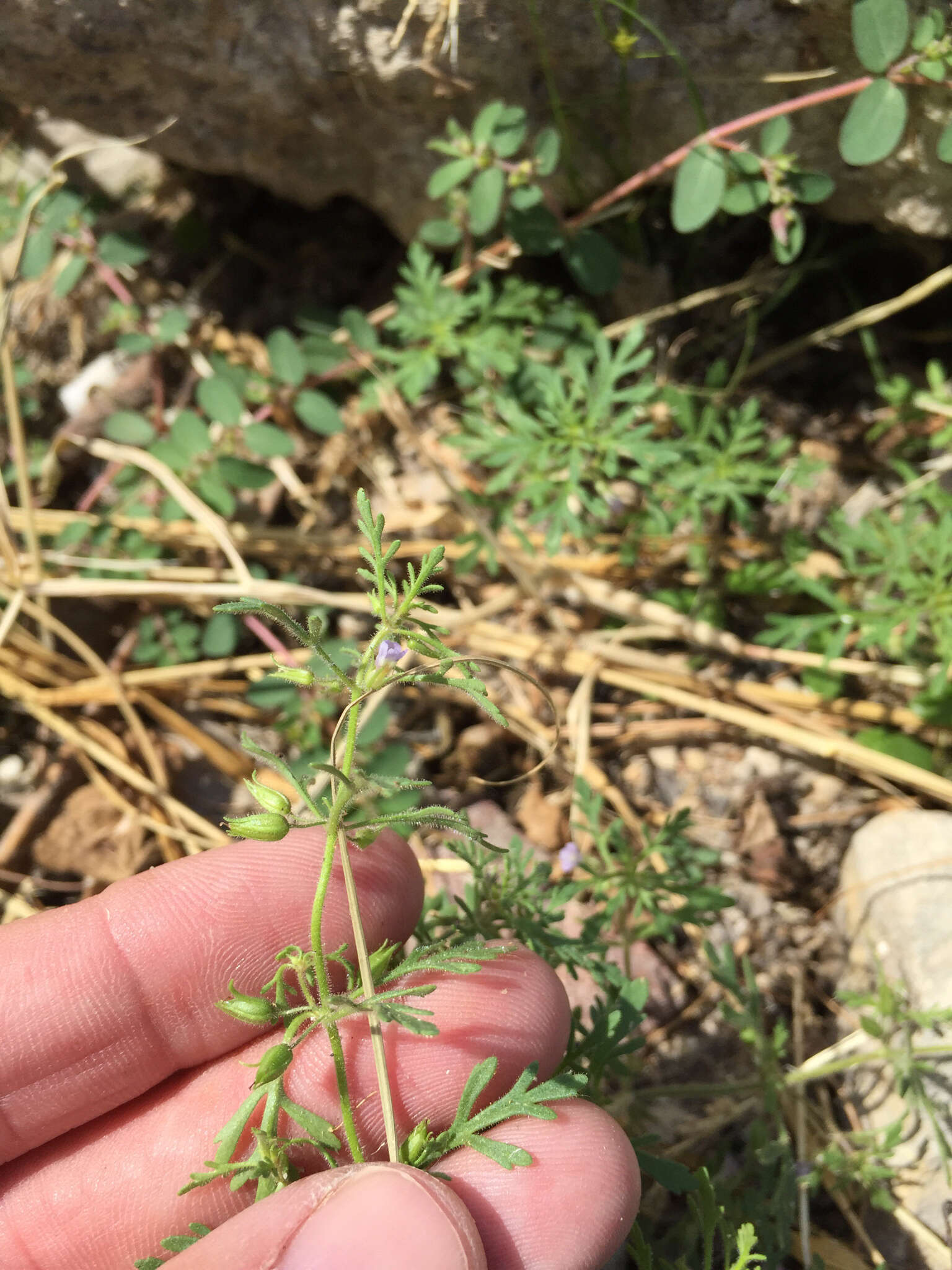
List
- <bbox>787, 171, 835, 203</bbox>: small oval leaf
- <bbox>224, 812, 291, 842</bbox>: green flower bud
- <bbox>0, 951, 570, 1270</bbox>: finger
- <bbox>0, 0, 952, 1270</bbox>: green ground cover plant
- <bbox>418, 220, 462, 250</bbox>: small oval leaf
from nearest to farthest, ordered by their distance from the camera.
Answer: <bbox>224, 812, 291, 842</bbox>: green flower bud, <bbox>0, 951, 570, 1270</bbox>: finger, <bbox>0, 0, 952, 1270</bbox>: green ground cover plant, <bbox>787, 171, 835, 203</bbox>: small oval leaf, <bbox>418, 220, 462, 250</bbox>: small oval leaf

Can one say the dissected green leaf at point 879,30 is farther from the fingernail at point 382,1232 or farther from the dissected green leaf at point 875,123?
the fingernail at point 382,1232

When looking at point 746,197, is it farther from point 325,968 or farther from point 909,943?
point 325,968

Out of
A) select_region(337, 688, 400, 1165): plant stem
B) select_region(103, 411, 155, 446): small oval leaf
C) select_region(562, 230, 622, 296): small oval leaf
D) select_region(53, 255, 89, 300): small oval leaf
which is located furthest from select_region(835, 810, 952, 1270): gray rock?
select_region(53, 255, 89, 300): small oval leaf

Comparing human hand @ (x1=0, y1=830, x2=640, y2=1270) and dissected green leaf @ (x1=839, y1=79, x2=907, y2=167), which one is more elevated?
dissected green leaf @ (x1=839, y1=79, x2=907, y2=167)

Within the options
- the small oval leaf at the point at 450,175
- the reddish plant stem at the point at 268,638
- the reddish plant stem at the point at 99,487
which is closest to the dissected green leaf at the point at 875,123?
the small oval leaf at the point at 450,175

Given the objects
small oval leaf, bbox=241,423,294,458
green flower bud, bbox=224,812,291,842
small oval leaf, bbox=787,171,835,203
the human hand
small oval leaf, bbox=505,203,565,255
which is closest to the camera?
green flower bud, bbox=224,812,291,842

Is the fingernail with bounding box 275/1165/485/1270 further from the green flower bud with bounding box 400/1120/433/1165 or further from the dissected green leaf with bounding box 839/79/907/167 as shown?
the dissected green leaf with bounding box 839/79/907/167

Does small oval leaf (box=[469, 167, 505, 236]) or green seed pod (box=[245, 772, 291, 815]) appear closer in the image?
green seed pod (box=[245, 772, 291, 815])
